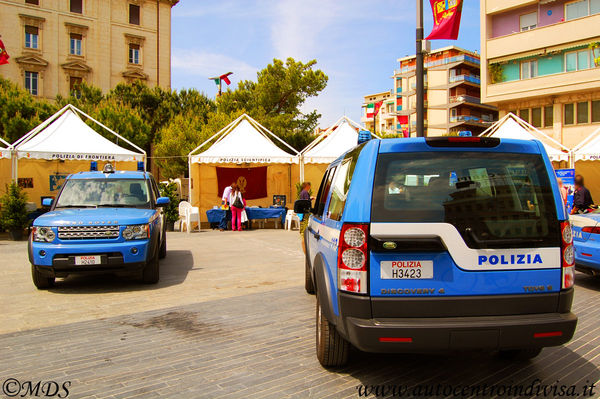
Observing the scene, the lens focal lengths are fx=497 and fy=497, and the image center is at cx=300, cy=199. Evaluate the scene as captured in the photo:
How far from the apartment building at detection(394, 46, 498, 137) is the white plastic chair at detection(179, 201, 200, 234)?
2286 inches

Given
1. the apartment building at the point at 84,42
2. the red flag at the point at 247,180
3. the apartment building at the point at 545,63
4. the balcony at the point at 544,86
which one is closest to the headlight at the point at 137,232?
the red flag at the point at 247,180

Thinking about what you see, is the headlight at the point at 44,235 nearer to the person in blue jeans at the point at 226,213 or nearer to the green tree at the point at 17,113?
the person in blue jeans at the point at 226,213

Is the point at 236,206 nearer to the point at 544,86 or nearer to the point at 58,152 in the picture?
the point at 58,152

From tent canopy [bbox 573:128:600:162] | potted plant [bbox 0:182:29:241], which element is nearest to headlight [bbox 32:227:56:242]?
potted plant [bbox 0:182:29:241]

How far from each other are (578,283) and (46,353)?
7.60 meters

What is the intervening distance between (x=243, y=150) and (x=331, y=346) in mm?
15155

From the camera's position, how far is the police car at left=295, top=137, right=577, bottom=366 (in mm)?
3217

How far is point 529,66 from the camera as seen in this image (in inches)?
1280

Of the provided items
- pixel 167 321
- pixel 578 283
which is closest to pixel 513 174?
pixel 167 321

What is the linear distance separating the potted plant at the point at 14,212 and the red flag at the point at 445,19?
12.6m

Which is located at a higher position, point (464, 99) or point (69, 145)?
point (464, 99)

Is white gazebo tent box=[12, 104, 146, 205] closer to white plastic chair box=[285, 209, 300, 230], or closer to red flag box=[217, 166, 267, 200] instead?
red flag box=[217, 166, 267, 200]

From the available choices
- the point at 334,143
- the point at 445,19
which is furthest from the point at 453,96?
the point at 445,19

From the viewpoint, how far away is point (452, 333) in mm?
3156
